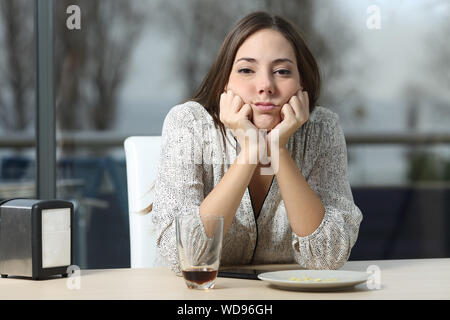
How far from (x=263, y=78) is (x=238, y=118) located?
0.35 feet

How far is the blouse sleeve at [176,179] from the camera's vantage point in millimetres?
1373

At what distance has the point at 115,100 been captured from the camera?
134 inches

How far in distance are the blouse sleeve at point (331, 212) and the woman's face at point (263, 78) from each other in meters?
0.18

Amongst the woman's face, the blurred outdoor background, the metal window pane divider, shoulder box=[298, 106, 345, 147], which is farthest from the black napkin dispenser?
the blurred outdoor background

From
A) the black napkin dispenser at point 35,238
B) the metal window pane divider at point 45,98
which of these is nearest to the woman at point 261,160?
the black napkin dispenser at point 35,238

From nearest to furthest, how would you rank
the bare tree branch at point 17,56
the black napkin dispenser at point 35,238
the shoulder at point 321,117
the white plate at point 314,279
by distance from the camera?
the white plate at point 314,279
the black napkin dispenser at point 35,238
the shoulder at point 321,117
the bare tree branch at point 17,56

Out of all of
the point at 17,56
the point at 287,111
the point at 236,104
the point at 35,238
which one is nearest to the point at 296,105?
the point at 287,111

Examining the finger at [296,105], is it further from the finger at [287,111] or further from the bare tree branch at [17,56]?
the bare tree branch at [17,56]

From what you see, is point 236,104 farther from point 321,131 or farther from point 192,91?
point 192,91

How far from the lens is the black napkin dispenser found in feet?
3.87
